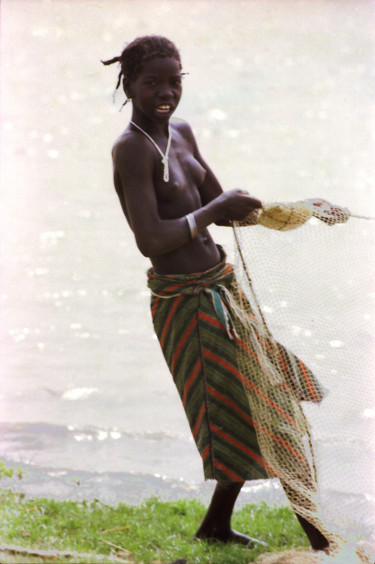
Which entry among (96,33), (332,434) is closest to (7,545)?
(332,434)

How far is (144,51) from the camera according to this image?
2.55 meters

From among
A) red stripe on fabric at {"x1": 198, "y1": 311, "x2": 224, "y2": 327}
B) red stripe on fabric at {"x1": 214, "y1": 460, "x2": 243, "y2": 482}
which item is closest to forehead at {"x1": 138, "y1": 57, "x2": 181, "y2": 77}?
red stripe on fabric at {"x1": 198, "y1": 311, "x2": 224, "y2": 327}

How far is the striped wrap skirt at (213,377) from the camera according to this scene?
268cm

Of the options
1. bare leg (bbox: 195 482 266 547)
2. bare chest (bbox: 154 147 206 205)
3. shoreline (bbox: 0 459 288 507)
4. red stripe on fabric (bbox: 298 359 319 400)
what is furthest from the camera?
shoreline (bbox: 0 459 288 507)

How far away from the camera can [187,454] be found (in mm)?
4496

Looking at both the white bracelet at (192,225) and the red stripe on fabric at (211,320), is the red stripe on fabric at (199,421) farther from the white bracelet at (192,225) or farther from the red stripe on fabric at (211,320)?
the white bracelet at (192,225)

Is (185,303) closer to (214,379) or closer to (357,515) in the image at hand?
(214,379)

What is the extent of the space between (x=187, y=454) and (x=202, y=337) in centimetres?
199

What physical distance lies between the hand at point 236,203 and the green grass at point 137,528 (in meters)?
1.34

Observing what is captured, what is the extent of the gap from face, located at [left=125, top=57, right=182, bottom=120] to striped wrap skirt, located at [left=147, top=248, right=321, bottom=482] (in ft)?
1.91

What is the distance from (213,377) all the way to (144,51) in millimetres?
1150

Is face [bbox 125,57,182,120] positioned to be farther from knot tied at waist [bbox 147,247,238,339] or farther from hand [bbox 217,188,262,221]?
knot tied at waist [bbox 147,247,238,339]

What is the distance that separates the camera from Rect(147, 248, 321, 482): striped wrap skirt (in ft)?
8.79

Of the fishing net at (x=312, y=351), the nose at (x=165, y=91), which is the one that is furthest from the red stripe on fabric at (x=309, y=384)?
the nose at (x=165, y=91)
